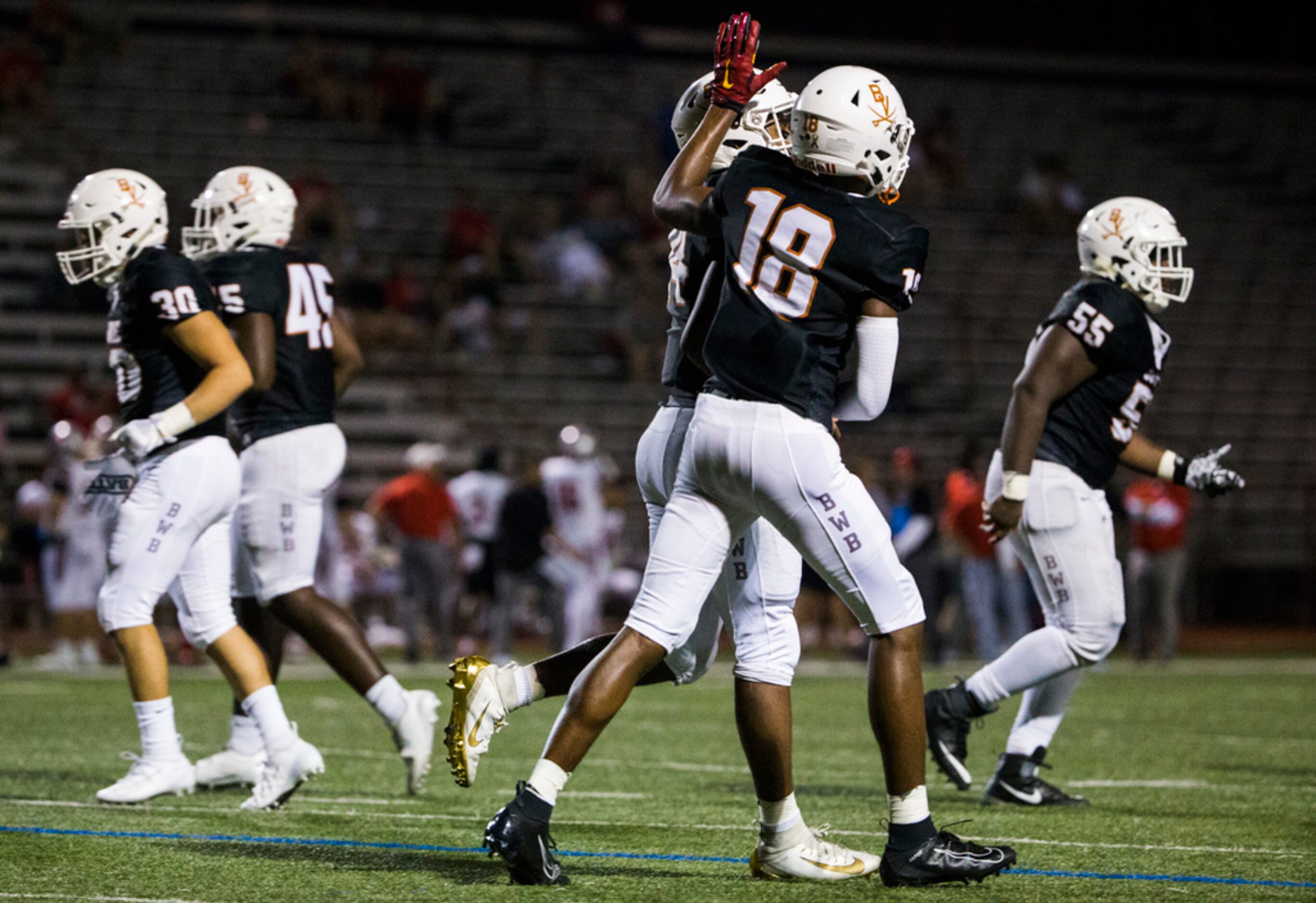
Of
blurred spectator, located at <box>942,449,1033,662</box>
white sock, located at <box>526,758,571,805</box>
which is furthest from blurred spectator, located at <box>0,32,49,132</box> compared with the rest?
white sock, located at <box>526,758,571,805</box>

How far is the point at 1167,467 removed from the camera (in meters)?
6.56

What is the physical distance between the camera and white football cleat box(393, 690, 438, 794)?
6.34 metres

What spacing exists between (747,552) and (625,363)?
1496cm

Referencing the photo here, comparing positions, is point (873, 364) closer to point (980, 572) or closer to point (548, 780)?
point (548, 780)

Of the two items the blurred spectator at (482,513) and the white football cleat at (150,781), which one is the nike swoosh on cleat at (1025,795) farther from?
the blurred spectator at (482,513)

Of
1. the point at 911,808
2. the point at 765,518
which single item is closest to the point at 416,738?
the point at 765,518

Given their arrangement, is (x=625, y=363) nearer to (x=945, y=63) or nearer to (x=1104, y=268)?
(x=945, y=63)

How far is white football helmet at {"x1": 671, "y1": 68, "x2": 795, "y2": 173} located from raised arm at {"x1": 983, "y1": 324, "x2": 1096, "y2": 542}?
1.53m

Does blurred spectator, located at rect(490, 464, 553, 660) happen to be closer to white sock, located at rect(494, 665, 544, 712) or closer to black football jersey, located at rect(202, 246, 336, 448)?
black football jersey, located at rect(202, 246, 336, 448)

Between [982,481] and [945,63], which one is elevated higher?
[945,63]

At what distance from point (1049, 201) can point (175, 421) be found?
19.2 metres

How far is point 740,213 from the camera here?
4.37m

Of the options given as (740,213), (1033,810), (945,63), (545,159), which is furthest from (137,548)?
(945,63)

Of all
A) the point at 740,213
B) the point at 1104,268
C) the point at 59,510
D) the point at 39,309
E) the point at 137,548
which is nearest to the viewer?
the point at 740,213
